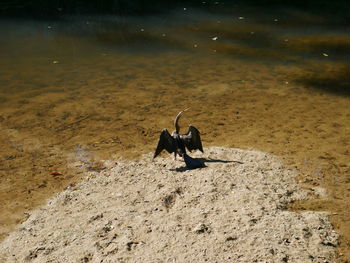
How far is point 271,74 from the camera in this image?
30.3ft

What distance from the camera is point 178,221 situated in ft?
13.4

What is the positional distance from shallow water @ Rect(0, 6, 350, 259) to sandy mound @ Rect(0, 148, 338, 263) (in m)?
0.32

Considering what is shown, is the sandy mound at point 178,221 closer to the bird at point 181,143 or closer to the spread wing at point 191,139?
the bird at point 181,143

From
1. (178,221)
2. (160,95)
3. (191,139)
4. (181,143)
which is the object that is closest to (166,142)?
(181,143)

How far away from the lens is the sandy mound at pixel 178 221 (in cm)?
372

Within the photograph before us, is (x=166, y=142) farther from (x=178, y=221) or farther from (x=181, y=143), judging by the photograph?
(x=178, y=221)

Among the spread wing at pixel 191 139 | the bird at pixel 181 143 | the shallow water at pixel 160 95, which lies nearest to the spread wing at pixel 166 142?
the bird at pixel 181 143

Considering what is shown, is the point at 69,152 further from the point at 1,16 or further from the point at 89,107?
the point at 1,16

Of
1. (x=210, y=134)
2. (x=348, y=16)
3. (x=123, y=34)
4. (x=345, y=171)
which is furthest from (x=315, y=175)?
(x=348, y=16)

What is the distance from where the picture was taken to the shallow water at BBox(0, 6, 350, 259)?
18.2ft

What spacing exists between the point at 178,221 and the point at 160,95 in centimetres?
413

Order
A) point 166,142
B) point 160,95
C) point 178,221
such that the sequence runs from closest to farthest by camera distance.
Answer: point 178,221 < point 166,142 < point 160,95

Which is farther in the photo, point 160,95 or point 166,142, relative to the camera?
point 160,95

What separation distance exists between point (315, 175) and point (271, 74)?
4.33 metres
